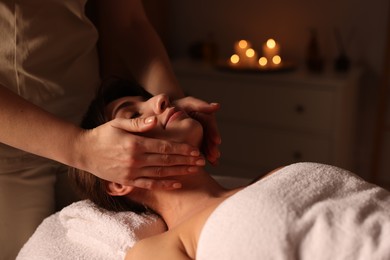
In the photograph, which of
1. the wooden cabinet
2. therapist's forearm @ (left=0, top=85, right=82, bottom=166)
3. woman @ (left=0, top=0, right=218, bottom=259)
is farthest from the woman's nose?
the wooden cabinet

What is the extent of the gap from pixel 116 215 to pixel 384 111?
2194 mm

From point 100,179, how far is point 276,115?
172 centimetres

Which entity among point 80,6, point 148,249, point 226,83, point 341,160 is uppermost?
point 80,6

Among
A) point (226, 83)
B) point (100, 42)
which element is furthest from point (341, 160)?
point (100, 42)

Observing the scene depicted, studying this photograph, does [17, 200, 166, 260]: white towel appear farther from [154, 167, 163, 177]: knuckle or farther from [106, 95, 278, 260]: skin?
[154, 167, 163, 177]: knuckle

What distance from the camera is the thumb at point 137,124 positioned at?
1.20 meters

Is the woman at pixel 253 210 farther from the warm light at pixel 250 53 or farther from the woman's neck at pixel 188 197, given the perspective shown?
the warm light at pixel 250 53

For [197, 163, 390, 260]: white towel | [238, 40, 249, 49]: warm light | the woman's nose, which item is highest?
the woman's nose

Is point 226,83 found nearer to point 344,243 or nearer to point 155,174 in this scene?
point 155,174

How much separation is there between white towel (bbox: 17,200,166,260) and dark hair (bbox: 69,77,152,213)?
42mm

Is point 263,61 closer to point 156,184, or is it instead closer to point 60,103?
point 60,103

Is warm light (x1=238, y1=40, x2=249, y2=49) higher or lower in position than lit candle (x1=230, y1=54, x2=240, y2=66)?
higher

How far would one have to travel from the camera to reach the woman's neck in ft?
4.66

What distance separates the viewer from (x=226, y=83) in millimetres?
3076
